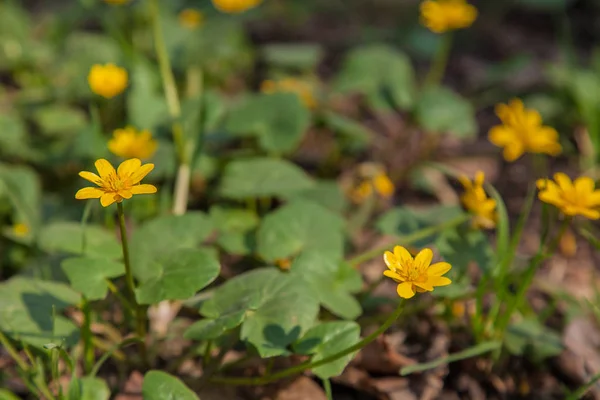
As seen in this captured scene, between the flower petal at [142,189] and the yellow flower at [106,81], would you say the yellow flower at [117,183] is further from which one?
the yellow flower at [106,81]

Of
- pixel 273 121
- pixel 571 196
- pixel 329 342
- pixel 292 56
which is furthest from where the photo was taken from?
pixel 292 56

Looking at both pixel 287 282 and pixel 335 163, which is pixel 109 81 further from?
pixel 287 282

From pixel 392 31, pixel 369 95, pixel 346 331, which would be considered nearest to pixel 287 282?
pixel 346 331

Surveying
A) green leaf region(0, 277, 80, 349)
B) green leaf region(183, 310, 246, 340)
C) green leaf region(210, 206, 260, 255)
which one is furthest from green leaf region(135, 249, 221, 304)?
green leaf region(210, 206, 260, 255)

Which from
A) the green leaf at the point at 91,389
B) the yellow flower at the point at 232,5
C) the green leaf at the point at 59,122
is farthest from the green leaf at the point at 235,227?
the yellow flower at the point at 232,5

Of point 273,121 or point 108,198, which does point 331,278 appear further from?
point 273,121

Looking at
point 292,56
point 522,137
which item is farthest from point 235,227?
point 292,56
